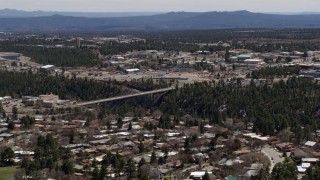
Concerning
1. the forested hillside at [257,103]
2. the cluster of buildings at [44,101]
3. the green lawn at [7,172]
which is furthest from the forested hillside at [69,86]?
the green lawn at [7,172]

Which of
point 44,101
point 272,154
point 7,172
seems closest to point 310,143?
point 272,154

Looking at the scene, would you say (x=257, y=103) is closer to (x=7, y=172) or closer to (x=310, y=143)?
(x=310, y=143)

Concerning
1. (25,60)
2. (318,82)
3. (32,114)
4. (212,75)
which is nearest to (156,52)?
(25,60)

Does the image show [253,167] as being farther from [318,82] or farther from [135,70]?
[135,70]

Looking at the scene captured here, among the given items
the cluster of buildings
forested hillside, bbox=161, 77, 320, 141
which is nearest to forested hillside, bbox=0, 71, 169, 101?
the cluster of buildings

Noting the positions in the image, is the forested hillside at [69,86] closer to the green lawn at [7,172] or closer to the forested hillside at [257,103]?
the forested hillside at [257,103]

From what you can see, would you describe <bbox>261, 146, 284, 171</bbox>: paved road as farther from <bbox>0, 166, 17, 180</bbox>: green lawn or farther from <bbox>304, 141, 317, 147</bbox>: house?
<bbox>0, 166, 17, 180</bbox>: green lawn
